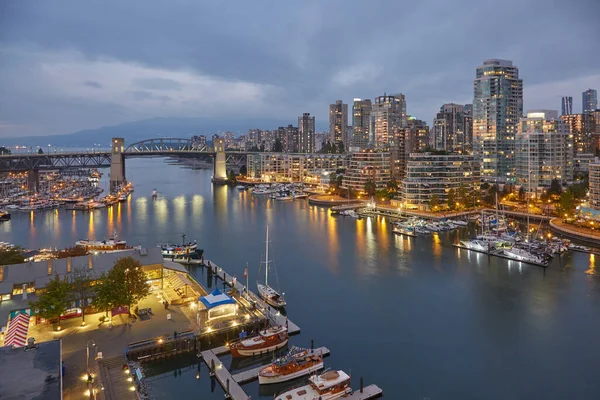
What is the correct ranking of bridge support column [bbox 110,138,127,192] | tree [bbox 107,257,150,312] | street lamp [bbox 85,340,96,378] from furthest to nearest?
bridge support column [bbox 110,138,127,192]
tree [bbox 107,257,150,312]
street lamp [bbox 85,340,96,378]

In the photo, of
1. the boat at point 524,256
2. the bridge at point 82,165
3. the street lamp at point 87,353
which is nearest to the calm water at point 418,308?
the boat at point 524,256

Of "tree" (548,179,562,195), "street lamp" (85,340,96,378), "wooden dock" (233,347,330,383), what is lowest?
"wooden dock" (233,347,330,383)

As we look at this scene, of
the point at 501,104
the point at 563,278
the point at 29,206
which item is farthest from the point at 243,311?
the point at 501,104

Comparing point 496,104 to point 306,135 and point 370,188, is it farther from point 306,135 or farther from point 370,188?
point 306,135

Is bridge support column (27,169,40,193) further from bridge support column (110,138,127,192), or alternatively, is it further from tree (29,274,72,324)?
tree (29,274,72,324)

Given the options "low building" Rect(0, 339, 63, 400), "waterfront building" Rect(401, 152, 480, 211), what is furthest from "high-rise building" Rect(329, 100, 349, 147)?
"low building" Rect(0, 339, 63, 400)

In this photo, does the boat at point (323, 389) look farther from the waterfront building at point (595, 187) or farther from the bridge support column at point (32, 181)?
the bridge support column at point (32, 181)
